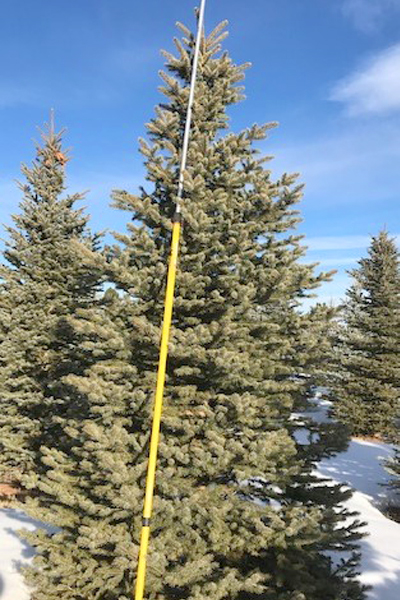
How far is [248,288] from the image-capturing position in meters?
5.81

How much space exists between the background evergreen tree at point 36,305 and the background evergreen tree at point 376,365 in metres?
13.2

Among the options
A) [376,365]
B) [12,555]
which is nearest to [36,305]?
[12,555]

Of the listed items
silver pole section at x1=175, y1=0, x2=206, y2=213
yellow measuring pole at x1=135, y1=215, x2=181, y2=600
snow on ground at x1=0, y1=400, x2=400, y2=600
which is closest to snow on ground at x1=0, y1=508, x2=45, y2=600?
snow on ground at x1=0, y1=400, x2=400, y2=600

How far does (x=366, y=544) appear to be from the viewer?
949 cm

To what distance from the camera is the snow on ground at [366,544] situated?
279 inches

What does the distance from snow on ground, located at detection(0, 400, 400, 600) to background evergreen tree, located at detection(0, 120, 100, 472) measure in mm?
2903

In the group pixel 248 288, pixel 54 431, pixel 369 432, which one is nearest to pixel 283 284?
pixel 248 288

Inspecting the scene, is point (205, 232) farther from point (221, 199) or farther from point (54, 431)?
point (54, 431)

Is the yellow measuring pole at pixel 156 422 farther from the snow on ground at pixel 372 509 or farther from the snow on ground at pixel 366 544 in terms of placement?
the snow on ground at pixel 366 544

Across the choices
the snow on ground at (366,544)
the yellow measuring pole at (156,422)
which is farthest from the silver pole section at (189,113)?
the snow on ground at (366,544)

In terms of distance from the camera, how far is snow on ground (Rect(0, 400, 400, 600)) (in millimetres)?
7090

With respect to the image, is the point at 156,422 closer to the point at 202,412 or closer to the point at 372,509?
the point at 202,412

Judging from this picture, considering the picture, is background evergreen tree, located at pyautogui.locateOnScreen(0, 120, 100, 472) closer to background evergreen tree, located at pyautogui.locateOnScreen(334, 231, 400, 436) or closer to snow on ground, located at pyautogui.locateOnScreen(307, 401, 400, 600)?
snow on ground, located at pyautogui.locateOnScreen(307, 401, 400, 600)

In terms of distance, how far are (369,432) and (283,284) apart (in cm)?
1803
